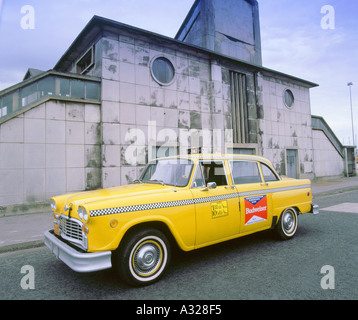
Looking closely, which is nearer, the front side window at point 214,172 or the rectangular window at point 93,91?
the front side window at point 214,172

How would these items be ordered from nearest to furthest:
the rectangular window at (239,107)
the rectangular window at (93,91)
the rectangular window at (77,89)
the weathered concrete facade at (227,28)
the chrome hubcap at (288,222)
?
the chrome hubcap at (288,222) < the rectangular window at (77,89) < the rectangular window at (93,91) < the rectangular window at (239,107) < the weathered concrete facade at (227,28)

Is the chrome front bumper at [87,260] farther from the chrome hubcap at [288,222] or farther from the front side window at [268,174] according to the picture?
the chrome hubcap at [288,222]

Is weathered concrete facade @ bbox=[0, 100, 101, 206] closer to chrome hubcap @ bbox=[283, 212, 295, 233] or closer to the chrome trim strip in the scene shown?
the chrome trim strip

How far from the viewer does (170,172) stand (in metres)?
4.05

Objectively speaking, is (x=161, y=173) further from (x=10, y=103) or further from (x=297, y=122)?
(x=297, y=122)

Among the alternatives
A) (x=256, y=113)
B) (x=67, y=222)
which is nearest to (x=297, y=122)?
(x=256, y=113)

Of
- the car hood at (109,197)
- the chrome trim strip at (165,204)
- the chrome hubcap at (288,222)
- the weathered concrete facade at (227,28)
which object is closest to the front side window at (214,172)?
the chrome trim strip at (165,204)

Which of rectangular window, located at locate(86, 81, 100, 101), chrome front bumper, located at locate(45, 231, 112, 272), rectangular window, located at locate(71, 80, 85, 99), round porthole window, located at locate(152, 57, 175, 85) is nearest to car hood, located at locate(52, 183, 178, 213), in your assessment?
Answer: chrome front bumper, located at locate(45, 231, 112, 272)

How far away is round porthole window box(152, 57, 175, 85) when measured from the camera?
474 inches

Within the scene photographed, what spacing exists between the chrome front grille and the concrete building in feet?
22.1

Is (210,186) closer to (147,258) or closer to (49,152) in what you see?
(147,258)

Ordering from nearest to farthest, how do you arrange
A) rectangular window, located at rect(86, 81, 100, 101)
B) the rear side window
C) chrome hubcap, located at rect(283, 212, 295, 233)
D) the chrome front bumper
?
A: the chrome front bumper
the rear side window
chrome hubcap, located at rect(283, 212, 295, 233)
rectangular window, located at rect(86, 81, 100, 101)

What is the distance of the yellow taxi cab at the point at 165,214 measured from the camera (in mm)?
2875

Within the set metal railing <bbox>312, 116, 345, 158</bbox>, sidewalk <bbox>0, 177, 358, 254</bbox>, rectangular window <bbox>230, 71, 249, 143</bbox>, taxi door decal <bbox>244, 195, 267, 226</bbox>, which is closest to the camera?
taxi door decal <bbox>244, 195, 267, 226</bbox>
